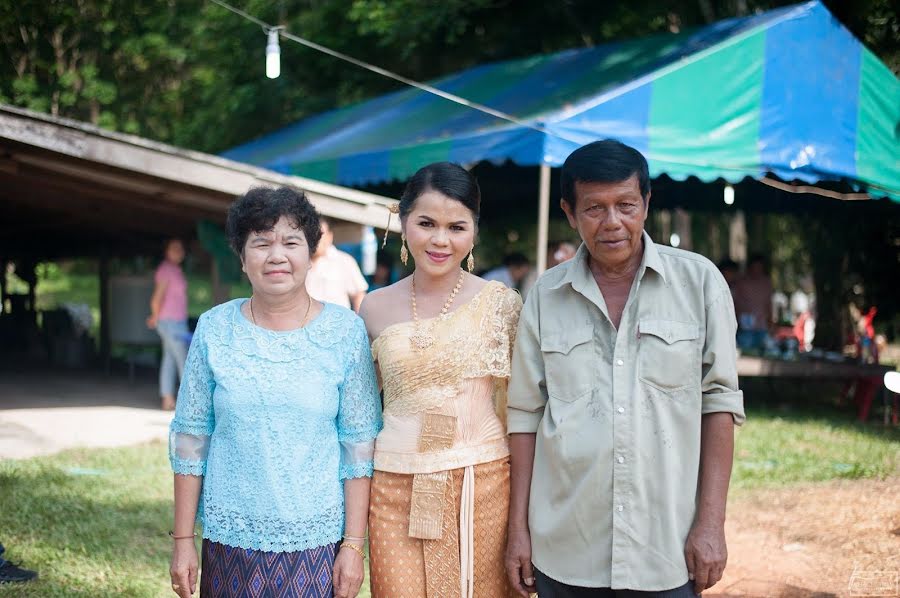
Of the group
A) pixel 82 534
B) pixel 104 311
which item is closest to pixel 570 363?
pixel 82 534

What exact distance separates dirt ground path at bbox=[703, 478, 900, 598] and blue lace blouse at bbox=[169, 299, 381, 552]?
272 centimetres

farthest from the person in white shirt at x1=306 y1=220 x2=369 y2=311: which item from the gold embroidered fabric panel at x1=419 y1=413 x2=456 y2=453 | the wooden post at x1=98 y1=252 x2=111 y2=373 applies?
the wooden post at x1=98 y1=252 x2=111 y2=373

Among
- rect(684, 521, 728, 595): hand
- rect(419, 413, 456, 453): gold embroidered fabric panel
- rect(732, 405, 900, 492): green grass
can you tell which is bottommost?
rect(732, 405, 900, 492): green grass

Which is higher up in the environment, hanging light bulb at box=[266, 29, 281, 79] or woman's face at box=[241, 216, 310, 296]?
hanging light bulb at box=[266, 29, 281, 79]

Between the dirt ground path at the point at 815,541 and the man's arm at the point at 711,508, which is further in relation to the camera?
the dirt ground path at the point at 815,541

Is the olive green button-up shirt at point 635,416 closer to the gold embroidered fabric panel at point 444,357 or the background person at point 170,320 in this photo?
the gold embroidered fabric panel at point 444,357

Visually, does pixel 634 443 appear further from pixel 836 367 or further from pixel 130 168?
pixel 836 367

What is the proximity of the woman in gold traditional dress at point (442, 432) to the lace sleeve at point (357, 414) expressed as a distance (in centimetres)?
9

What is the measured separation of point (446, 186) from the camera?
106 inches

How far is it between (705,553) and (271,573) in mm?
1111

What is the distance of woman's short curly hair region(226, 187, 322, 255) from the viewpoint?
99.7 inches

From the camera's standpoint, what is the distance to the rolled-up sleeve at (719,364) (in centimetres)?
232

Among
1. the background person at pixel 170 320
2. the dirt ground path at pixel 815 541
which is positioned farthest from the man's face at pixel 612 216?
the background person at pixel 170 320

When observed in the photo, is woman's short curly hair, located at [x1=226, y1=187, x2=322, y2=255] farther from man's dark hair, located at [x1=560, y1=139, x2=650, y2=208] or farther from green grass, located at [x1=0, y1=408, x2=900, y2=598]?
green grass, located at [x1=0, y1=408, x2=900, y2=598]
